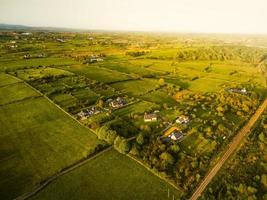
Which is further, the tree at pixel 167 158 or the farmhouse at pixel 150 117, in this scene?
the farmhouse at pixel 150 117

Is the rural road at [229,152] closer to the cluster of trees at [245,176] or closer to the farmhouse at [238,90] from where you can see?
the cluster of trees at [245,176]

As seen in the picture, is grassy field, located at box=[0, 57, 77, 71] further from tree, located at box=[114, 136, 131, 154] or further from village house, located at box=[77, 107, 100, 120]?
tree, located at box=[114, 136, 131, 154]

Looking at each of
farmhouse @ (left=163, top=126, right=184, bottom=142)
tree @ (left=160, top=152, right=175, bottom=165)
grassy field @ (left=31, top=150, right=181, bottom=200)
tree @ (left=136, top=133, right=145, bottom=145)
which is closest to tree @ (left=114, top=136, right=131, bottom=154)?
tree @ (left=136, top=133, right=145, bottom=145)

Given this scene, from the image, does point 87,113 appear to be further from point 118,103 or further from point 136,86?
point 136,86

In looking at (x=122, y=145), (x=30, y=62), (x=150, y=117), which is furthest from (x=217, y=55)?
(x=122, y=145)

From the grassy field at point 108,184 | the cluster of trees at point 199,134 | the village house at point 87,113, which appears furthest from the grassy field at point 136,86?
the grassy field at point 108,184

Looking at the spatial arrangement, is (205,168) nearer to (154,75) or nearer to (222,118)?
(222,118)
